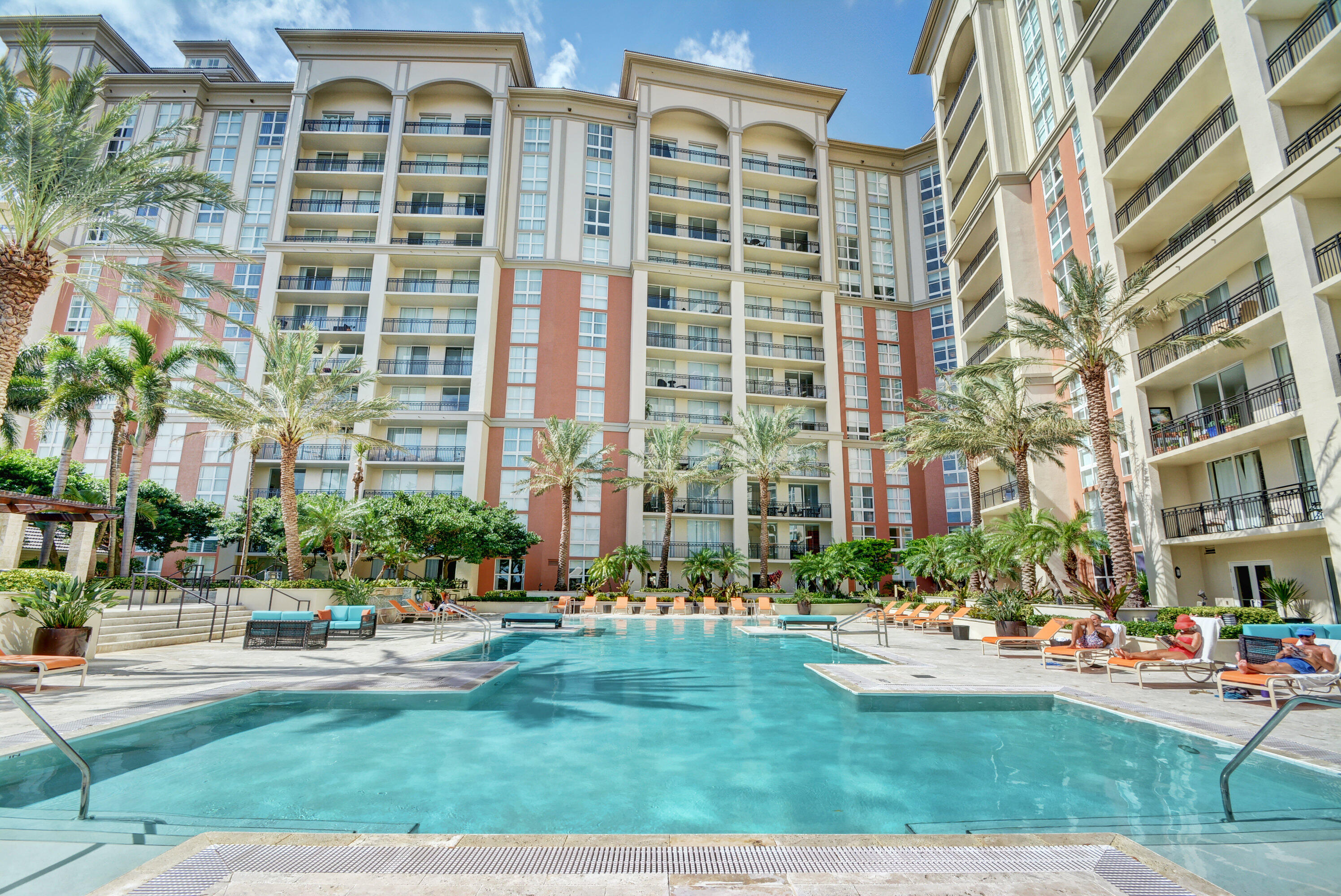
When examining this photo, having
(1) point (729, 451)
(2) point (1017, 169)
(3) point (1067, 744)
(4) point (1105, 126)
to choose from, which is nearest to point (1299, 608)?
(3) point (1067, 744)

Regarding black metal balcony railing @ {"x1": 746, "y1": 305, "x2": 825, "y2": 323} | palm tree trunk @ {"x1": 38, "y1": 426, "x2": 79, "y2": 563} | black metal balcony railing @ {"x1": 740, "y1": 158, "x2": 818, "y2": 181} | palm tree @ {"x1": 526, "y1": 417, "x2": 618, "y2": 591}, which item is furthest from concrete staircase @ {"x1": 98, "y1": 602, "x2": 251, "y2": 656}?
black metal balcony railing @ {"x1": 740, "y1": 158, "x2": 818, "y2": 181}

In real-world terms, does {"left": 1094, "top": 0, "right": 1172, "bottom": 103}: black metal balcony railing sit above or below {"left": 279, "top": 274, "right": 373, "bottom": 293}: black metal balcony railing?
below

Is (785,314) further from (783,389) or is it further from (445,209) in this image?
(445,209)

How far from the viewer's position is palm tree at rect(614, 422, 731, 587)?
36719 mm

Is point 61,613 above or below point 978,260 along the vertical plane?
below

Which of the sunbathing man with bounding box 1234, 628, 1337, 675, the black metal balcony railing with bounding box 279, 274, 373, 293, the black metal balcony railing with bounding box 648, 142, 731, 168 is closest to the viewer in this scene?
the sunbathing man with bounding box 1234, 628, 1337, 675

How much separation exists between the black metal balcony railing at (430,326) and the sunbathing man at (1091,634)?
3667 centimetres

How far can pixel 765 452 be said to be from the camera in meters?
36.7

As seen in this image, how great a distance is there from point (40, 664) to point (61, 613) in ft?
8.54

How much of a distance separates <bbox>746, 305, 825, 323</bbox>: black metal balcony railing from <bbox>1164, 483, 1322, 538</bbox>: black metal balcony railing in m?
27.7

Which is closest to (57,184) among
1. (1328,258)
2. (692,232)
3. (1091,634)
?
(1091,634)

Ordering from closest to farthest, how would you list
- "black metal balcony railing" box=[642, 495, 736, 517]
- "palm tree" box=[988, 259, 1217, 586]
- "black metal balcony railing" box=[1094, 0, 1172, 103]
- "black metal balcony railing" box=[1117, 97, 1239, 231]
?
"palm tree" box=[988, 259, 1217, 586], "black metal balcony railing" box=[1117, 97, 1239, 231], "black metal balcony railing" box=[1094, 0, 1172, 103], "black metal balcony railing" box=[642, 495, 736, 517]

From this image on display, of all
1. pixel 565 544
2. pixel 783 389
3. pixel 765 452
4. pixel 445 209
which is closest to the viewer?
pixel 565 544

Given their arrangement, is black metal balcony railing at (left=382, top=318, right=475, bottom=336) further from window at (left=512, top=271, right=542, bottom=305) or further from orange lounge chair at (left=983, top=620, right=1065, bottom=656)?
orange lounge chair at (left=983, top=620, right=1065, bottom=656)
